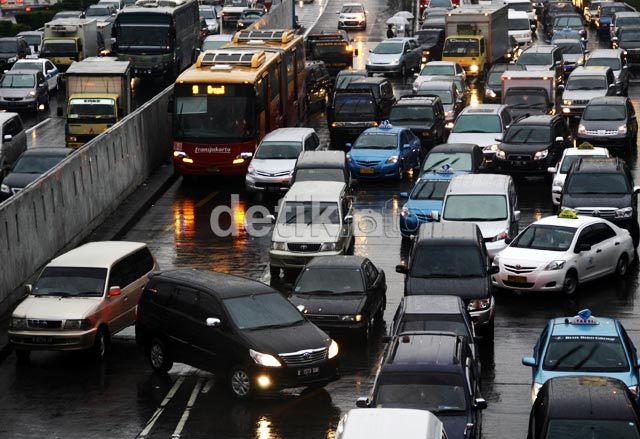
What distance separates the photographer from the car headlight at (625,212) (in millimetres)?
34875

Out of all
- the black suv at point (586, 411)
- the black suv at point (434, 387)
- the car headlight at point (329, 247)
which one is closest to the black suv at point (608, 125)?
the car headlight at point (329, 247)

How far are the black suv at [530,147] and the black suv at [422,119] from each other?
3.83m

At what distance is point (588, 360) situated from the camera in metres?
23.4

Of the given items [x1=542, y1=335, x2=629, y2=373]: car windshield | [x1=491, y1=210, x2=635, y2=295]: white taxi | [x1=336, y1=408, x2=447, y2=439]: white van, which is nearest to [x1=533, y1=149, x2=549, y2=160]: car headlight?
[x1=491, y1=210, x2=635, y2=295]: white taxi

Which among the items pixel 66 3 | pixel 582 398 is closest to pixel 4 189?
pixel 582 398

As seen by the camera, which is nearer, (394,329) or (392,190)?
(394,329)

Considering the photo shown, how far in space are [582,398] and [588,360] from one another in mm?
3855

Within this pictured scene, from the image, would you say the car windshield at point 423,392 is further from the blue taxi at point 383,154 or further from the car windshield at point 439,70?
the car windshield at point 439,70

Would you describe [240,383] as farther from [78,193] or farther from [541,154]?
[541,154]

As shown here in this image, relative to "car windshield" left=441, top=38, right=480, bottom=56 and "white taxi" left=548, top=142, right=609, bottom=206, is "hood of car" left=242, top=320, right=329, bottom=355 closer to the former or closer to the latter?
"white taxi" left=548, top=142, right=609, bottom=206

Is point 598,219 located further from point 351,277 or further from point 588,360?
point 588,360

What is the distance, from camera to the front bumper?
2697 cm

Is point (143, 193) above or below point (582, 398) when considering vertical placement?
below

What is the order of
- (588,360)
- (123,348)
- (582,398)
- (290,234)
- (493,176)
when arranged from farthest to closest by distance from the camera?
(493,176) < (290,234) < (123,348) < (588,360) < (582,398)
